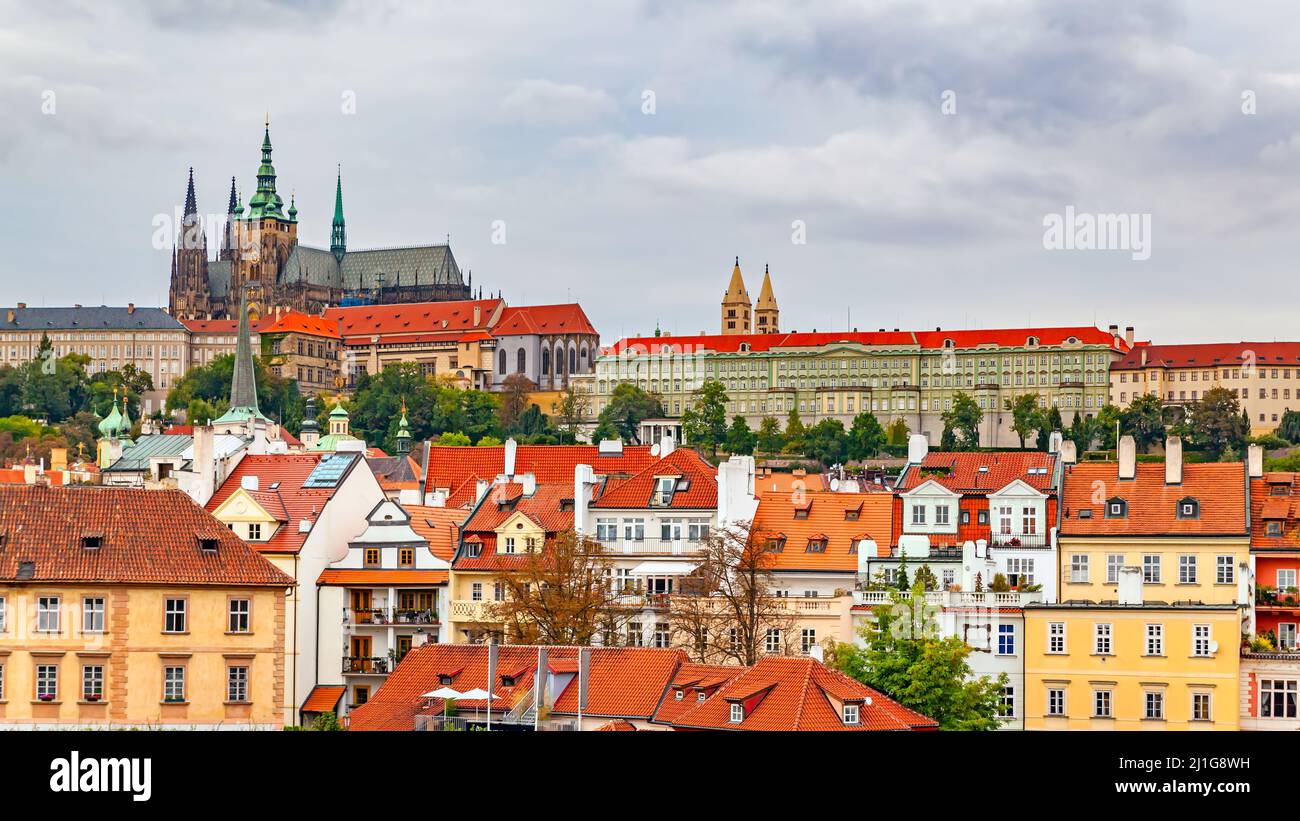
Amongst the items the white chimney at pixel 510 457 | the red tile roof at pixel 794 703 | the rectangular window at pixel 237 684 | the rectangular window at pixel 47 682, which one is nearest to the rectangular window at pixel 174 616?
the rectangular window at pixel 237 684

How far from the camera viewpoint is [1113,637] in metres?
42.1

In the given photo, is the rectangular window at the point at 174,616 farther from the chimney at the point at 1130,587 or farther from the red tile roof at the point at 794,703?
the chimney at the point at 1130,587

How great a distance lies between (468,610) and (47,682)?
14.0m

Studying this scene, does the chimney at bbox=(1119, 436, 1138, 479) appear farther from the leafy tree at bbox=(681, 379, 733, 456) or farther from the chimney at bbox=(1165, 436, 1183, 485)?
the leafy tree at bbox=(681, 379, 733, 456)

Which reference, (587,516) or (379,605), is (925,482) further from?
(379,605)

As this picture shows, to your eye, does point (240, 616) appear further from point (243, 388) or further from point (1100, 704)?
point (243, 388)

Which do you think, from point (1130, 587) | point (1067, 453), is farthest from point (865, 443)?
point (1130, 587)

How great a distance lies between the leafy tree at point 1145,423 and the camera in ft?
617

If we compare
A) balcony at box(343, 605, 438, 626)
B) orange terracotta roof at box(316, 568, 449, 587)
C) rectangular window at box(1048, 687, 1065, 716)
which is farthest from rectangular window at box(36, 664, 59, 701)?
rectangular window at box(1048, 687, 1065, 716)

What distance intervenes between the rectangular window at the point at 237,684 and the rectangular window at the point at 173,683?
3.25 feet

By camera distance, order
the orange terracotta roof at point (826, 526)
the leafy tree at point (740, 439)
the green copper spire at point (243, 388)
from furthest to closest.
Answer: the leafy tree at point (740, 439) → the green copper spire at point (243, 388) → the orange terracotta roof at point (826, 526)
